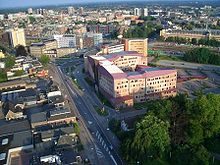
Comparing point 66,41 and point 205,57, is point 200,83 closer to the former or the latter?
point 205,57

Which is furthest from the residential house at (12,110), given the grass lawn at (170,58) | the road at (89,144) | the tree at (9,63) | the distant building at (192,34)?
the distant building at (192,34)

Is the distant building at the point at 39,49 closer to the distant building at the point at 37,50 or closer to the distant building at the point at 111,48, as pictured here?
the distant building at the point at 37,50

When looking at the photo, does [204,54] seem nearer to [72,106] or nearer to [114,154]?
[72,106]

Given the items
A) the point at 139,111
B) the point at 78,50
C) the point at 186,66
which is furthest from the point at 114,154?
the point at 78,50

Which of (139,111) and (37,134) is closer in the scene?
(37,134)

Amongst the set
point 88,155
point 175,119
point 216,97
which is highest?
point 216,97

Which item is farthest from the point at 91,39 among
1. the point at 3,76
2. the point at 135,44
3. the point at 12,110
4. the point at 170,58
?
the point at 12,110

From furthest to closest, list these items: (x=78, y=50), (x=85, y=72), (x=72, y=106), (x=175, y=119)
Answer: (x=78, y=50), (x=85, y=72), (x=72, y=106), (x=175, y=119)
